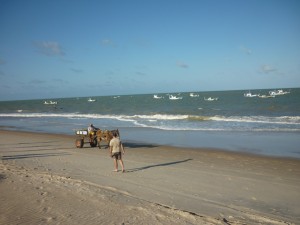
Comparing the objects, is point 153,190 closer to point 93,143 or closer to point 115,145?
point 115,145

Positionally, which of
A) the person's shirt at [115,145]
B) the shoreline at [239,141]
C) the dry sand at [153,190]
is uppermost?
the person's shirt at [115,145]

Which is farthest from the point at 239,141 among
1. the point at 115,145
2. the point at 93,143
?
the point at 115,145

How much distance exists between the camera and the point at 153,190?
8.68 m

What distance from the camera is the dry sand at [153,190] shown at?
627 cm

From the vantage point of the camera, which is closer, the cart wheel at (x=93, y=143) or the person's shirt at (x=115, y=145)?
the person's shirt at (x=115, y=145)

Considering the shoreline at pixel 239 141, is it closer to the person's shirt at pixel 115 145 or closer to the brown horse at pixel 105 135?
the brown horse at pixel 105 135

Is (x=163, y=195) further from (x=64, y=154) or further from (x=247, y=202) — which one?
(x=64, y=154)

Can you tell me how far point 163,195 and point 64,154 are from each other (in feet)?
27.4

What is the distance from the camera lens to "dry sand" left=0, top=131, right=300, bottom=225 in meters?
6.27

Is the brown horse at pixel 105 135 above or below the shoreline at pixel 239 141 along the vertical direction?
above

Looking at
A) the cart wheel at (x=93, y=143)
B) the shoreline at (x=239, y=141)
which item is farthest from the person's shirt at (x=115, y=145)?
the shoreline at (x=239, y=141)

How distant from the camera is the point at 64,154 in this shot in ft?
50.0

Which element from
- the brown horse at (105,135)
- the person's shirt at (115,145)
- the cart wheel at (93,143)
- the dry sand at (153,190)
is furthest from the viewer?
the cart wheel at (93,143)

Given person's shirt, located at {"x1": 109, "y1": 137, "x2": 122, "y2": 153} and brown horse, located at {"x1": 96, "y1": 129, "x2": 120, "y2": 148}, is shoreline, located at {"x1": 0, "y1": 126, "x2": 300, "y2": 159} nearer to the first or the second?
brown horse, located at {"x1": 96, "y1": 129, "x2": 120, "y2": 148}
